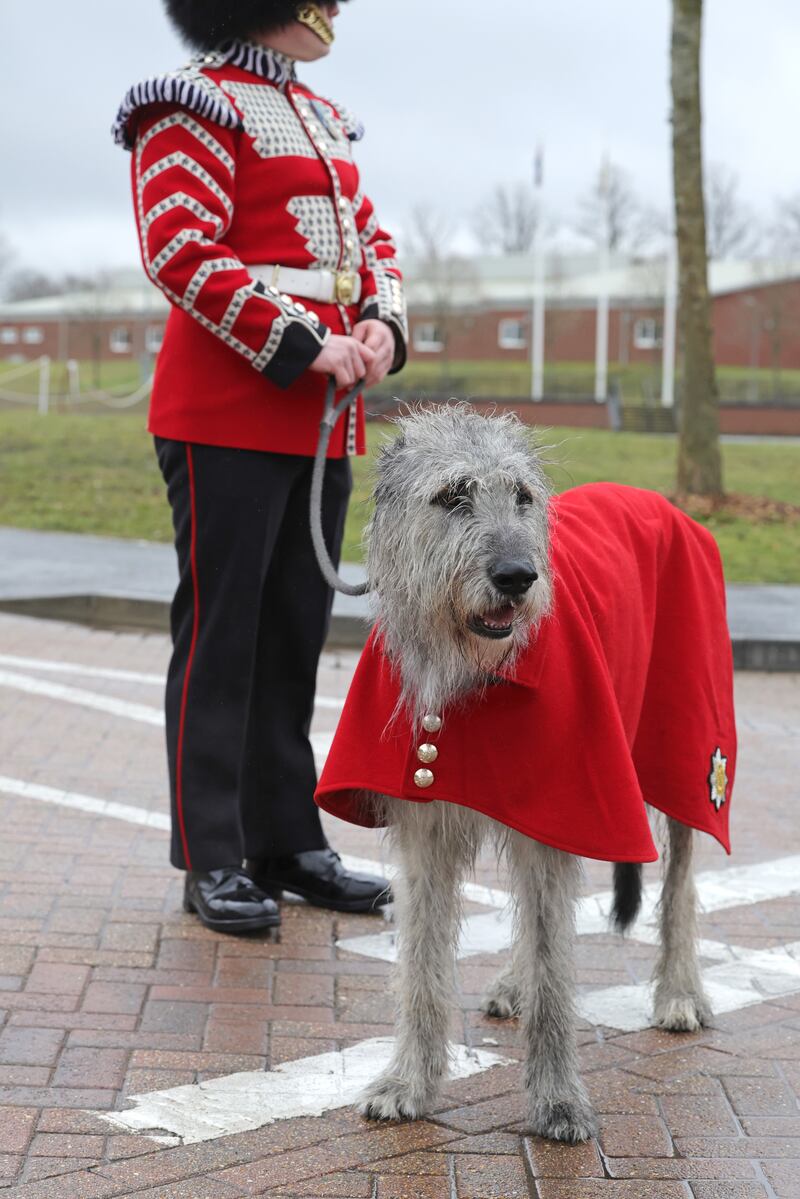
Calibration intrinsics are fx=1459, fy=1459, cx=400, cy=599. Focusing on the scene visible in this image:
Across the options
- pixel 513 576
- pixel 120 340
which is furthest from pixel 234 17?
pixel 120 340

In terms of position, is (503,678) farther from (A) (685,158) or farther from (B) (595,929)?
(A) (685,158)

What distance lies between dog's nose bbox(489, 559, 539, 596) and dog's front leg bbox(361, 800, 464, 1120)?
2.34ft

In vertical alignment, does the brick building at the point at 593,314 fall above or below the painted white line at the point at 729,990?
above

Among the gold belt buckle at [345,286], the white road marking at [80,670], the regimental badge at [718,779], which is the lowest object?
the white road marking at [80,670]

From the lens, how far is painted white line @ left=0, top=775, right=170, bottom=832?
6.20 metres

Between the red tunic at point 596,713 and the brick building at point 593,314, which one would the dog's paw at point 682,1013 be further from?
the brick building at point 593,314

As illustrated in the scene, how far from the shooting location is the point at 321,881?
5168 mm

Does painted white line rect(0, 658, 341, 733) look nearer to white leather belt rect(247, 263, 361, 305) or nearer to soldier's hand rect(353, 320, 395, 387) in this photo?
soldier's hand rect(353, 320, 395, 387)

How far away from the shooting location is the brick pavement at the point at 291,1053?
3.30 metres

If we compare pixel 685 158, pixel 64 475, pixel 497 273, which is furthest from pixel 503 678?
pixel 497 273

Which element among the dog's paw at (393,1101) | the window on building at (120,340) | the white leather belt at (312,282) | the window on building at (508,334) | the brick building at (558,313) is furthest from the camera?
the window on building at (120,340)

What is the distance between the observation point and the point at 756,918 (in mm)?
5203

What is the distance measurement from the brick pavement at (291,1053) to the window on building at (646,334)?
65.5m

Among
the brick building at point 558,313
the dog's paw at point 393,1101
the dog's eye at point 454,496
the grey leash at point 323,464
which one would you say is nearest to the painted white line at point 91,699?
the grey leash at point 323,464
